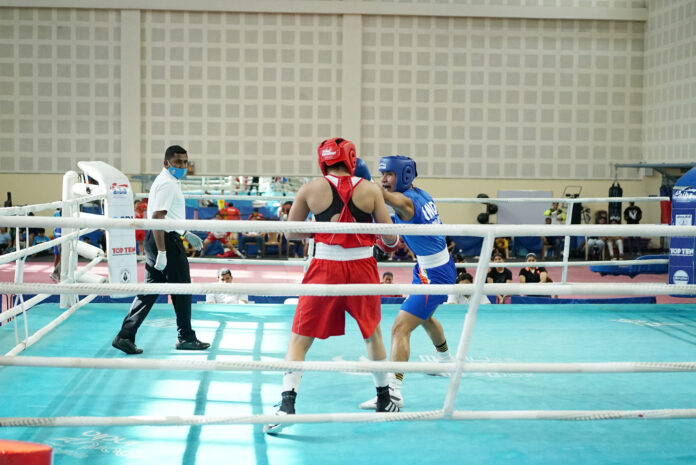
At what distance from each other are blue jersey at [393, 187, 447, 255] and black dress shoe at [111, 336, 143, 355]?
5.84 ft

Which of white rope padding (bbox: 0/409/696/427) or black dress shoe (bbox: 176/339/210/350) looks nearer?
white rope padding (bbox: 0/409/696/427)

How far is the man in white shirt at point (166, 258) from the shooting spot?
4.19 m

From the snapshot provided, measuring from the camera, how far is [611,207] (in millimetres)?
15352

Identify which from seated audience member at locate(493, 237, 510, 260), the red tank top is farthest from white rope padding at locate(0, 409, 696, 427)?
seated audience member at locate(493, 237, 510, 260)

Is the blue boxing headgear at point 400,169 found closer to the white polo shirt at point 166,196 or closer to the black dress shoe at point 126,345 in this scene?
the white polo shirt at point 166,196

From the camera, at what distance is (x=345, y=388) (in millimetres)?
3652

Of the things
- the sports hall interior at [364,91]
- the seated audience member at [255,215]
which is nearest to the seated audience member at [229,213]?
the seated audience member at [255,215]

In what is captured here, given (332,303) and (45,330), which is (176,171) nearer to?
(45,330)

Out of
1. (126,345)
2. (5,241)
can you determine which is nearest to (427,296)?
(126,345)

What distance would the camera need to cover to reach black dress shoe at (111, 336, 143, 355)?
4.24 meters

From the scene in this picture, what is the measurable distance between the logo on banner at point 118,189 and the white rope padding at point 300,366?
2.89 metres

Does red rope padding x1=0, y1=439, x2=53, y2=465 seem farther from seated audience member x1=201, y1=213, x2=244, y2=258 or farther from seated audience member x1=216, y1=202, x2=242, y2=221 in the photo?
seated audience member x1=216, y1=202, x2=242, y2=221

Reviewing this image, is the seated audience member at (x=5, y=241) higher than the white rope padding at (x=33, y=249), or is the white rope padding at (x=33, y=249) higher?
the white rope padding at (x=33, y=249)

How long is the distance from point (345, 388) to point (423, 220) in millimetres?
935
